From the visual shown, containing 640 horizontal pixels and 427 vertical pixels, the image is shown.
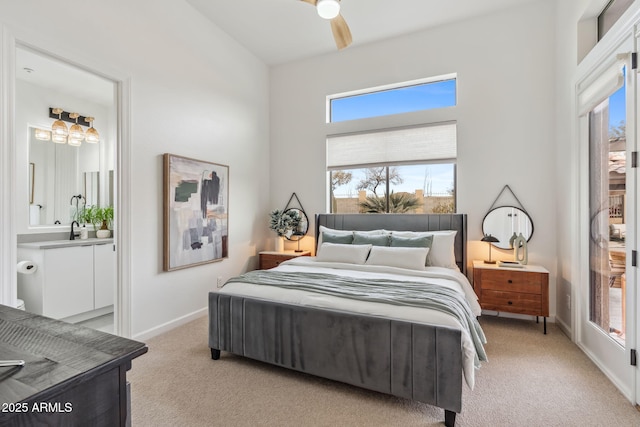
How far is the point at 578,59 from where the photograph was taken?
294 cm

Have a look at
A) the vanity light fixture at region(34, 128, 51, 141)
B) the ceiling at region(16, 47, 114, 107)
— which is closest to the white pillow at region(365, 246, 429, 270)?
the ceiling at region(16, 47, 114, 107)

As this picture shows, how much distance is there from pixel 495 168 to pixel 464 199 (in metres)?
0.50

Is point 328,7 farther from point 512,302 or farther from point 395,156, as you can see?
point 512,302

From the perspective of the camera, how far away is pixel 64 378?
0.72 m

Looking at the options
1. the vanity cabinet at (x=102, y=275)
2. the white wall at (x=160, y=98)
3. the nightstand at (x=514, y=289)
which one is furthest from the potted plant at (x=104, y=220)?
the nightstand at (x=514, y=289)

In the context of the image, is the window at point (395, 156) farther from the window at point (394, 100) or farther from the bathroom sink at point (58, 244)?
the bathroom sink at point (58, 244)

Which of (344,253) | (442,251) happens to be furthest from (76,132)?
(442,251)

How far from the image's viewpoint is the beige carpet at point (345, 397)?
6.33 ft

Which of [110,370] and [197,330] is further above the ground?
[110,370]

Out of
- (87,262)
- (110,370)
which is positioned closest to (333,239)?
(87,262)

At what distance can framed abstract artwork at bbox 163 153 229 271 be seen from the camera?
334 centimetres

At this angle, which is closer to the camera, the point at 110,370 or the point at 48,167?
the point at 110,370

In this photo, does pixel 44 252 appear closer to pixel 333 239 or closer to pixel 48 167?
pixel 48 167

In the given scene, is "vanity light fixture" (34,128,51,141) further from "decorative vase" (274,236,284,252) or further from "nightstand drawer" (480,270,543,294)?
"nightstand drawer" (480,270,543,294)
